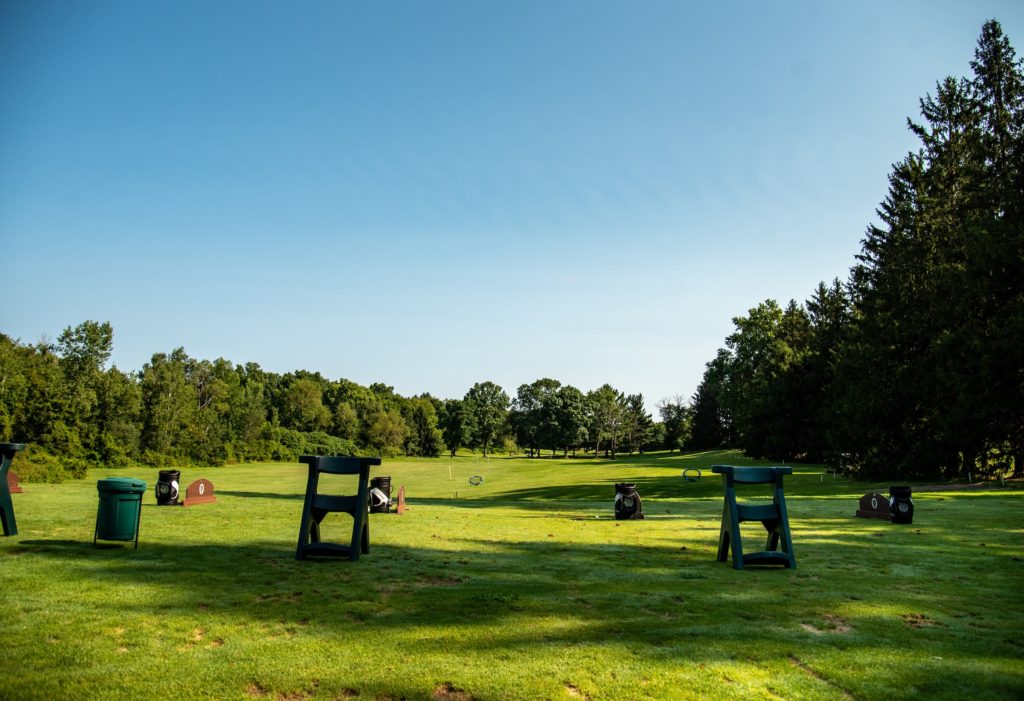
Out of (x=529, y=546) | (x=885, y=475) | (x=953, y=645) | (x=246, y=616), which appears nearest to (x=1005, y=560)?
(x=953, y=645)

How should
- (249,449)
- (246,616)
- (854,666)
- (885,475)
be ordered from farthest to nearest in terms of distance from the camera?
(249,449) → (885,475) → (246,616) → (854,666)

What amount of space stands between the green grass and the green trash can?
1.08 ft

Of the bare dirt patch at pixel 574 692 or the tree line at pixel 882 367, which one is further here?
the tree line at pixel 882 367

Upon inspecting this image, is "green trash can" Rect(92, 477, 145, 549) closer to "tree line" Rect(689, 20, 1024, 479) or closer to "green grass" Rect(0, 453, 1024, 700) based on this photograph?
"green grass" Rect(0, 453, 1024, 700)

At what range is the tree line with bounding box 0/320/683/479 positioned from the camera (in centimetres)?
4372

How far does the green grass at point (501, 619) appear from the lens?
498 centimetres

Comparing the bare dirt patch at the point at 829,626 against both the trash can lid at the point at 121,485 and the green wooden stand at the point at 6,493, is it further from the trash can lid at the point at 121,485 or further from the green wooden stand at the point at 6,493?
the green wooden stand at the point at 6,493

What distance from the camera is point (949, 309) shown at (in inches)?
1223

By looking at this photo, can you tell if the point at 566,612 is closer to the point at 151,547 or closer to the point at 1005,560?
the point at 151,547

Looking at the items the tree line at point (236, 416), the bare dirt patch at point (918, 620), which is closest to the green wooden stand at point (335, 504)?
the bare dirt patch at point (918, 620)

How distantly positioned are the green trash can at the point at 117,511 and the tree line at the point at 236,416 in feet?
78.1

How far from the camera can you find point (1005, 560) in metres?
10.4

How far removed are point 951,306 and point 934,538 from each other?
23.1 m

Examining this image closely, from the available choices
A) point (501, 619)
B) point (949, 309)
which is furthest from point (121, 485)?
point (949, 309)
